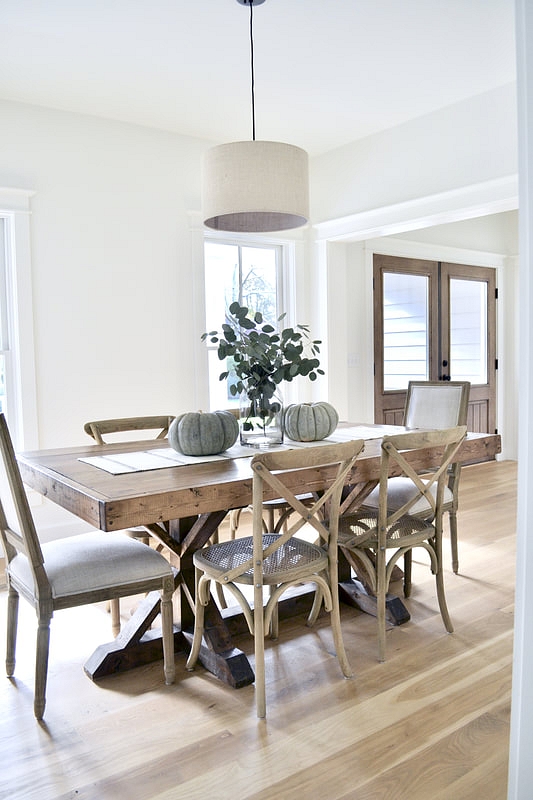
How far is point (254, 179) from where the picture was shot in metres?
2.44

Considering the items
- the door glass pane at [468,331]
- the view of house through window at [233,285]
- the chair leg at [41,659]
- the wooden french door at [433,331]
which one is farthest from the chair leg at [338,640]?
the door glass pane at [468,331]

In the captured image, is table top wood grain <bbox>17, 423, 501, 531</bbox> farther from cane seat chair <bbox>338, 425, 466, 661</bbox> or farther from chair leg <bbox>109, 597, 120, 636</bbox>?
chair leg <bbox>109, 597, 120, 636</bbox>

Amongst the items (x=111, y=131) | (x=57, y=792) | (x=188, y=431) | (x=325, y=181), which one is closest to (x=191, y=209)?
(x=111, y=131)

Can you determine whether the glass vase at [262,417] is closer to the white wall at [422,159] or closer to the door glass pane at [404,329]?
the white wall at [422,159]

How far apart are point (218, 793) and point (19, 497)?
1.05 meters

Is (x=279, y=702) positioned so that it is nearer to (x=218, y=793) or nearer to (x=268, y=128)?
(x=218, y=793)

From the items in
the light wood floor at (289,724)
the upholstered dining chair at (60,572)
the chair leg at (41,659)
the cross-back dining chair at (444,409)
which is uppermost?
the cross-back dining chair at (444,409)

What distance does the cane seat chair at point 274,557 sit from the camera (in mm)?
1998

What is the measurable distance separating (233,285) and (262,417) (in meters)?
2.35

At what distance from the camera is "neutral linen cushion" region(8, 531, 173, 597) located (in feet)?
6.77

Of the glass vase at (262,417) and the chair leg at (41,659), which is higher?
the glass vase at (262,417)

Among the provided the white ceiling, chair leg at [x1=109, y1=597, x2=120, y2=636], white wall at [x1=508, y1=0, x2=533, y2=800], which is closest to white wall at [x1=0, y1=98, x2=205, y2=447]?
the white ceiling

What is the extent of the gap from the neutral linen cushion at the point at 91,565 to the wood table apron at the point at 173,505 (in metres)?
0.15

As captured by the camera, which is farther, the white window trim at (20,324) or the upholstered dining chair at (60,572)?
the white window trim at (20,324)
